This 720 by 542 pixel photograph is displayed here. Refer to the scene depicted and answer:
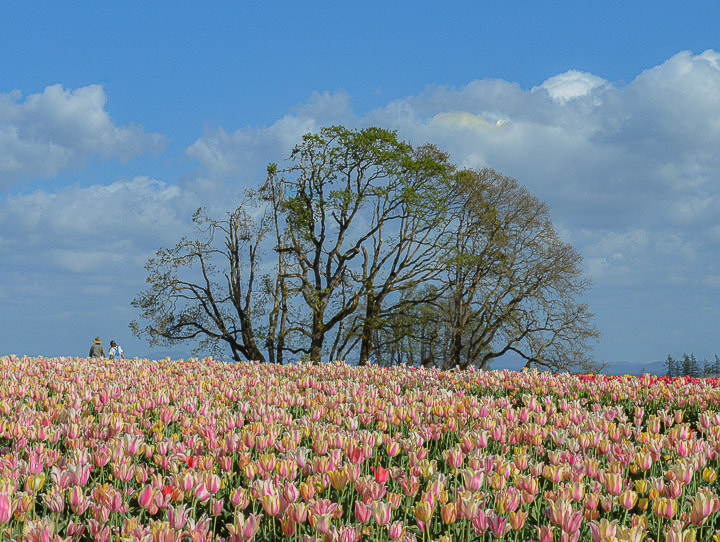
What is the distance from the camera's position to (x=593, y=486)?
387 centimetres

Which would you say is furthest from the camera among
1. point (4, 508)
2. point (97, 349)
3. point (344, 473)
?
point (97, 349)

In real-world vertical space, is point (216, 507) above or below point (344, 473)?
below

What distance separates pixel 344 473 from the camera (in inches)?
150

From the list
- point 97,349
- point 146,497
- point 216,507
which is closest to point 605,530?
point 216,507

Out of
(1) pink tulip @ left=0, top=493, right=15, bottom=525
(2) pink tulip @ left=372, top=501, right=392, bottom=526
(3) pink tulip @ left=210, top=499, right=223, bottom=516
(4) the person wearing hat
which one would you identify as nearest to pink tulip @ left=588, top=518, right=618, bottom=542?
(2) pink tulip @ left=372, top=501, right=392, bottom=526

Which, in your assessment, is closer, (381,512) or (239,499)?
(381,512)

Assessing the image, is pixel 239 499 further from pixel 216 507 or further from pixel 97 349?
pixel 97 349

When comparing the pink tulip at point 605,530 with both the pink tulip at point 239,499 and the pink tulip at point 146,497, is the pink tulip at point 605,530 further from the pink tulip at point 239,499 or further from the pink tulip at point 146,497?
the pink tulip at point 146,497

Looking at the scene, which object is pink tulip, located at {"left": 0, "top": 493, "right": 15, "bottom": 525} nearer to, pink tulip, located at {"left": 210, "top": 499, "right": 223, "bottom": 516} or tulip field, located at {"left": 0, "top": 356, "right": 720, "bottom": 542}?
tulip field, located at {"left": 0, "top": 356, "right": 720, "bottom": 542}

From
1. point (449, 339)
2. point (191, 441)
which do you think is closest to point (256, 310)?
point (449, 339)

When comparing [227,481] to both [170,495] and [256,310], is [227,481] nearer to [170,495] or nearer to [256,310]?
[170,495]

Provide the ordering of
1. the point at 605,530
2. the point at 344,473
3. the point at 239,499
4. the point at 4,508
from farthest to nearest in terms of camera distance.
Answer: the point at 344,473 < the point at 239,499 < the point at 4,508 < the point at 605,530

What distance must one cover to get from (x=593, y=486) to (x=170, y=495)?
2521 millimetres

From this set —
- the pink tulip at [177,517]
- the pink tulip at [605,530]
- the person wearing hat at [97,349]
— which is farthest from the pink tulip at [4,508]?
the person wearing hat at [97,349]
